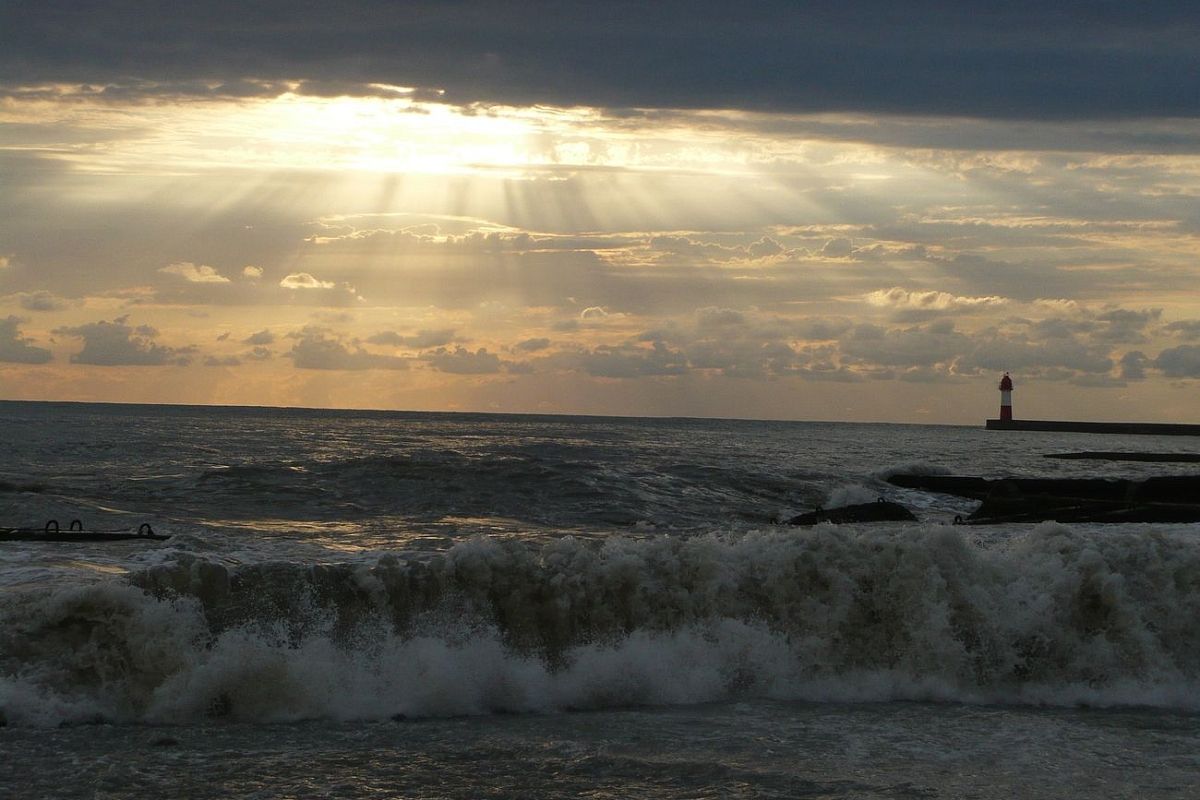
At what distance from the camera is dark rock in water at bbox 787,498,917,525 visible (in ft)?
85.1

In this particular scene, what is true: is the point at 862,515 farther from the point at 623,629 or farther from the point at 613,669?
the point at 613,669

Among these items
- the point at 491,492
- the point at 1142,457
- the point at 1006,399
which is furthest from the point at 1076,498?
the point at 1006,399

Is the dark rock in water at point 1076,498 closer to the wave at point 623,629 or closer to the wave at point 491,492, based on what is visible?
the wave at point 491,492

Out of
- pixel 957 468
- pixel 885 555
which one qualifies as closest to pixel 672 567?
pixel 885 555

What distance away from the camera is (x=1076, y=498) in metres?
28.1

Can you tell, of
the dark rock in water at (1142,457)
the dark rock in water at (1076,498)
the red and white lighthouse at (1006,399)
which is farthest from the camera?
the red and white lighthouse at (1006,399)

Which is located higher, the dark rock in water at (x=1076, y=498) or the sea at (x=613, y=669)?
the dark rock in water at (x=1076, y=498)

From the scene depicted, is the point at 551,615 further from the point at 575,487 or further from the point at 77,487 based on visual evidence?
the point at 77,487

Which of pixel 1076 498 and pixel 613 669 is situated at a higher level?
pixel 1076 498

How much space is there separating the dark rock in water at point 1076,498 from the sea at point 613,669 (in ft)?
29.5

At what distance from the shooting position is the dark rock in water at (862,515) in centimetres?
2594

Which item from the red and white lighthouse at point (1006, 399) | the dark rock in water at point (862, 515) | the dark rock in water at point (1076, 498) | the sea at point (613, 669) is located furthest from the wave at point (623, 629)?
the red and white lighthouse at point (1006, 399)

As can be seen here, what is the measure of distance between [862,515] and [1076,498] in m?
6.09

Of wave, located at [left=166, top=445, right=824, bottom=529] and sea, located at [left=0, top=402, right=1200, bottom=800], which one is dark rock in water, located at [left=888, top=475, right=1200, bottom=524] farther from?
sea, located at [left=0, top=402, right=1200, bottom=800]
